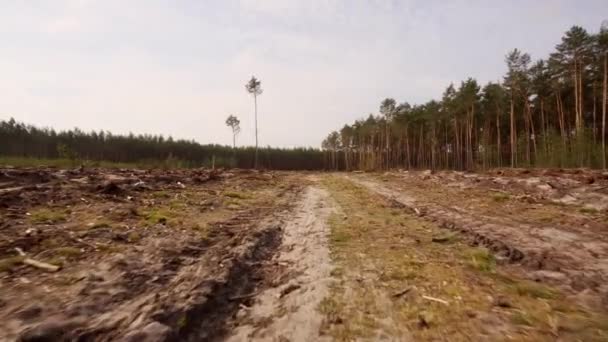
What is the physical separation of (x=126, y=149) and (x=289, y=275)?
54370 millimetres

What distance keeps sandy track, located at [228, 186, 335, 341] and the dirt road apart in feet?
0.05

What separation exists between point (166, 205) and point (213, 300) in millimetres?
5286

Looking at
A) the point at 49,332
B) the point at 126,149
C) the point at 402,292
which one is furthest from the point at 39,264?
the point at 126,149

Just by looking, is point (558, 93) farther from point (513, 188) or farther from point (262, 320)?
point (262, 320)

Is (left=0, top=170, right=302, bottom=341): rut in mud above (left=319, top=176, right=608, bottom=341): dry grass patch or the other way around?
above

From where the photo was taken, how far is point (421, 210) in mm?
8469

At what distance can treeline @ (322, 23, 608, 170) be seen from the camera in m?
25.9

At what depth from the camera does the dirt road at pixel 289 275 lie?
261 cm

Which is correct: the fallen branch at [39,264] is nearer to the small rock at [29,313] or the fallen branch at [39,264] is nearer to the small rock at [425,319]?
the small rock at [29,313]

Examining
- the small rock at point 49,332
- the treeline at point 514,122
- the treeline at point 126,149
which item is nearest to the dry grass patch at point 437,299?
the small rock at point 49,332

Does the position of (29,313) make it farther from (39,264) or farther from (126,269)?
(39,264)

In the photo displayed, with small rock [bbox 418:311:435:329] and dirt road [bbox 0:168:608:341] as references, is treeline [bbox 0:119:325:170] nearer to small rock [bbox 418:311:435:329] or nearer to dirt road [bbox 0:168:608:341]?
dirt road [bbox 0:168:608:341]

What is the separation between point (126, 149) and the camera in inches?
2047

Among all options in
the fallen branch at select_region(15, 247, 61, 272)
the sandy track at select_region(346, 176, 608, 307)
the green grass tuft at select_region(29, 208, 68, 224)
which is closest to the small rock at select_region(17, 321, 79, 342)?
the fallen branch at select_region(15, 247, 61, 272)
